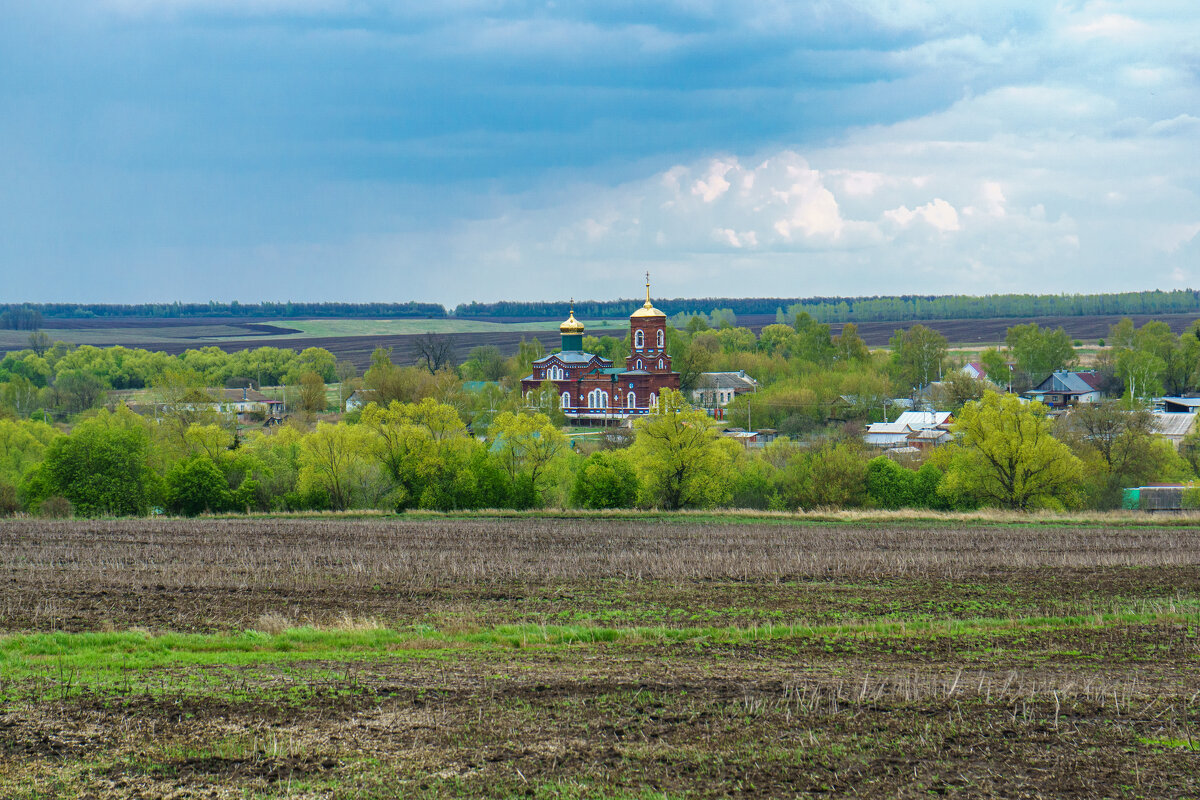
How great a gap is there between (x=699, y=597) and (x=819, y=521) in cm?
1856

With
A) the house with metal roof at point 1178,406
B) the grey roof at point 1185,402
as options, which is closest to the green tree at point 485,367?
the house with metal roof at point 1178,406

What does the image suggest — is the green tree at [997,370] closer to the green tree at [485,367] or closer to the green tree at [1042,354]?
the green tree at [1042,354]

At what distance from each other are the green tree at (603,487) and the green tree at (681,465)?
2.36ft

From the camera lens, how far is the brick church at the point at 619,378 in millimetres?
99312

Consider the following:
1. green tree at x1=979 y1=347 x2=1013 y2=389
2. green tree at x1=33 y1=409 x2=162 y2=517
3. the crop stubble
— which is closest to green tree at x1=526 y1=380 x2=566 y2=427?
green tree at x1=979 y1=347 x2=1013 y2=389

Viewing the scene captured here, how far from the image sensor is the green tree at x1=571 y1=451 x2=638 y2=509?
47.1 m

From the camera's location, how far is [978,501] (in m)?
48.0

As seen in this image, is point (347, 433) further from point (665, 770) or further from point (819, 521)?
point (665, 770)

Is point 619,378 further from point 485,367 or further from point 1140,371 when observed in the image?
point 1140,371

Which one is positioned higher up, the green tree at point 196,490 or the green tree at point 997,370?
the green tree at point 997,370

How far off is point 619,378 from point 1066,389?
42.6m

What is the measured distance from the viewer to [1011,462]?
46.8 metres

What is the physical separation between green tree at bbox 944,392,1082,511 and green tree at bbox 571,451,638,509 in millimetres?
14184

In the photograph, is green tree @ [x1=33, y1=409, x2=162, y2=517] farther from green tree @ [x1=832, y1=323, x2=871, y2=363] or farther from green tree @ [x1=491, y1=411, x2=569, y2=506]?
green tree @ [x1=832, y1=323, x2=871, y2=363]
